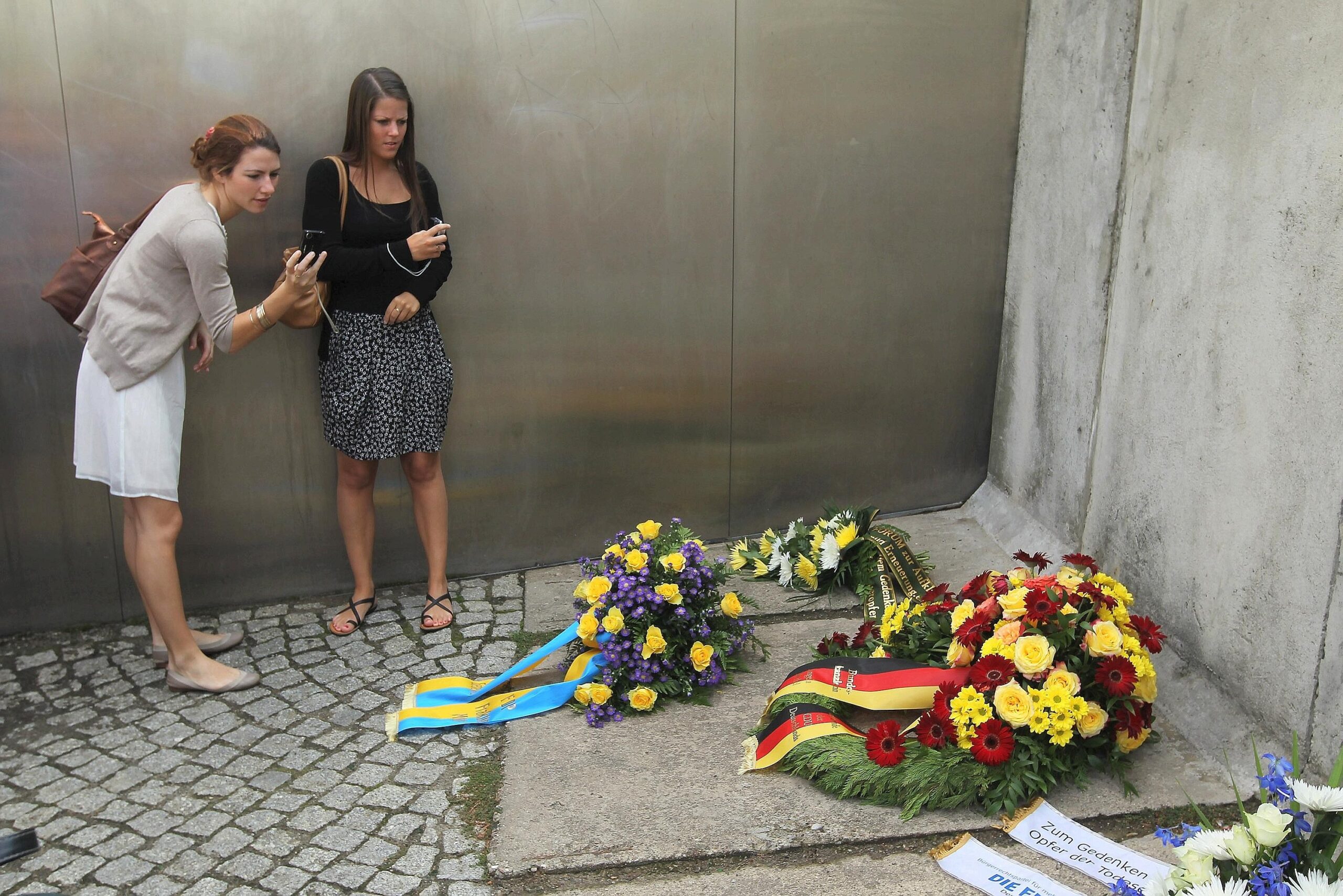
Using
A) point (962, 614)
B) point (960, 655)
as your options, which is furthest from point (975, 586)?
point (960, 655)

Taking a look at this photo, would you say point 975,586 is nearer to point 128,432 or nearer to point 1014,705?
point 1014,705

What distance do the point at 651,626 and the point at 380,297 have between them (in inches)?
66.0

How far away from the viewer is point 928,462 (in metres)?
5.48

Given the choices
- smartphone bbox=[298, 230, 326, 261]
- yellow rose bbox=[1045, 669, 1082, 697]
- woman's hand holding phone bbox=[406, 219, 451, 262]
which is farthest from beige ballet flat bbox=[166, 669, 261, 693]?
yellow rose bbox=[1045, 669, 1082, 697]

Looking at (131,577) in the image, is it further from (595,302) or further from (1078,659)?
(1078,659)

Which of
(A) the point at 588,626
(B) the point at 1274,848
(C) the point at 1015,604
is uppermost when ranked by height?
(B) the point at 1274,848

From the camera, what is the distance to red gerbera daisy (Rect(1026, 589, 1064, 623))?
335cm

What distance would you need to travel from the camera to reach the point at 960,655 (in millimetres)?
3457

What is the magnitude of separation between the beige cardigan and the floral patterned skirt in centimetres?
51

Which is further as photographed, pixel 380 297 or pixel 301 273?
pixel 380 297

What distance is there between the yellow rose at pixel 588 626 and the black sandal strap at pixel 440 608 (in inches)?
37.2

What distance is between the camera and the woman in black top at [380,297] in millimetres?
4258

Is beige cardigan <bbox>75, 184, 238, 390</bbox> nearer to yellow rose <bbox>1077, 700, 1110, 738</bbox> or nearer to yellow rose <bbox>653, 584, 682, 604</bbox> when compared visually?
yellow rose <bbox>653, 584, 682, 604</bbox>

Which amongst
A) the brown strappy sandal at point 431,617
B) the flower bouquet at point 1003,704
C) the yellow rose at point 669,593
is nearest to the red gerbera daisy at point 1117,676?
the flower bouquet at point 1003,704
